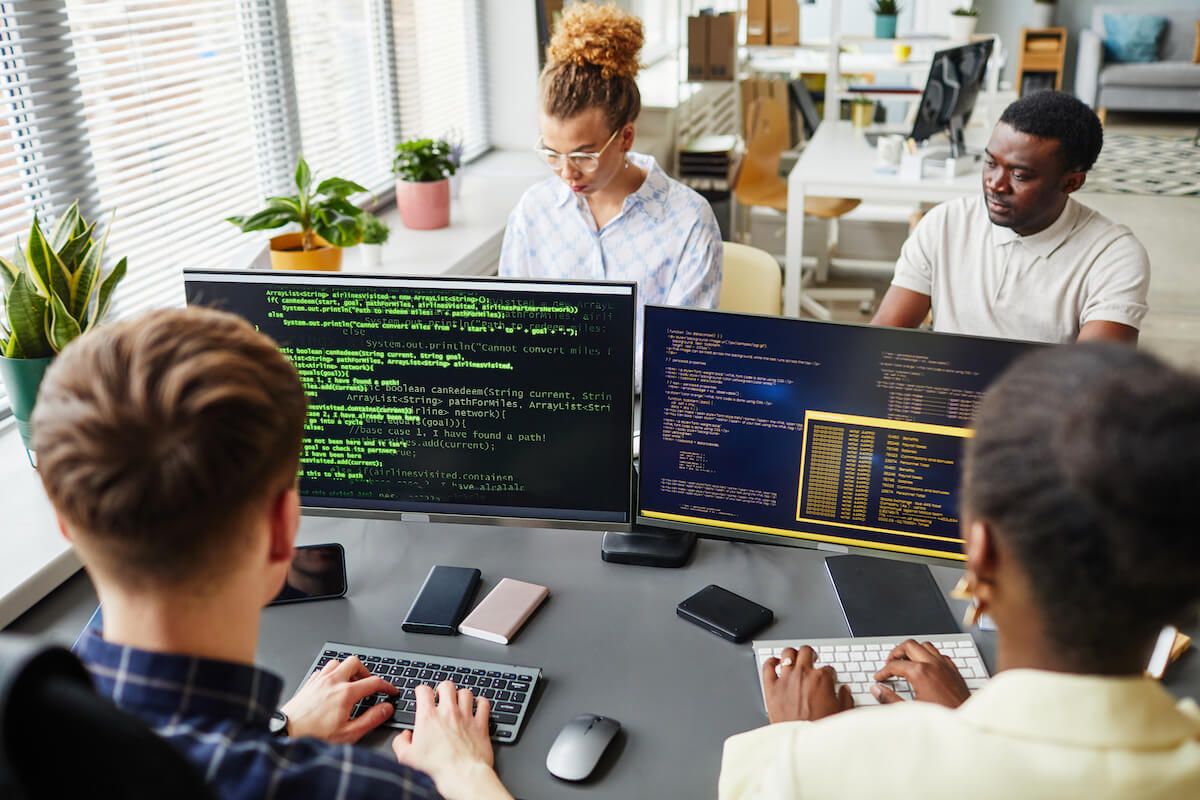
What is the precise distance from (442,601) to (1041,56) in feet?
31.7

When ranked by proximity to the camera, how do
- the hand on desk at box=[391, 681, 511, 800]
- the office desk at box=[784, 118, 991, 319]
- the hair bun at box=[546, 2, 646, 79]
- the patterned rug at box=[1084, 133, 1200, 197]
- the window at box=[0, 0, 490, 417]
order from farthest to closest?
the patterned rug at box=[1084, 133, 1200, 197]
the office desk at box=[784, 118, 991, 319]
the hair bun at box=[546, 2, 646, 79]
the window at box=[0, 0, 490, 417]
the hand on desk at box=[391, 681, 511, 800]

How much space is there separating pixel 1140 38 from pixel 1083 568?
9890mm

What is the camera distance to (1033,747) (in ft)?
2.50

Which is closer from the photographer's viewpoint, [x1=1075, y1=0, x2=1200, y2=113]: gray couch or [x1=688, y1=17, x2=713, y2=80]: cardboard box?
[x1=688, y1=17, x2=713, y2=80]: cardboard box

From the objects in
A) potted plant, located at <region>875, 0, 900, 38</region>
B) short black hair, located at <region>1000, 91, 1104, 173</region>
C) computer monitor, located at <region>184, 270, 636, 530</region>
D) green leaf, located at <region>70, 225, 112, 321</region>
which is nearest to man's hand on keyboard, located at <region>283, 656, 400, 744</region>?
computer monitor, located at <region>184, 270, 636, 530</region>

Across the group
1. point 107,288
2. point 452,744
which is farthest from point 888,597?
point 107,288

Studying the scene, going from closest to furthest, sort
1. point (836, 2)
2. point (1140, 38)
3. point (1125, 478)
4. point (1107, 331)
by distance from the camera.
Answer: point (1125, 478) → point (1107, 331) → point (836, 2) → point (1140, 38)

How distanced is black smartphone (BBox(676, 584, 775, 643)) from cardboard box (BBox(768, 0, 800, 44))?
4847 mm

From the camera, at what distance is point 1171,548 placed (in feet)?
2.29

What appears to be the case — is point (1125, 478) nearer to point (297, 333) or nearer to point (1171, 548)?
point (1171, 548)

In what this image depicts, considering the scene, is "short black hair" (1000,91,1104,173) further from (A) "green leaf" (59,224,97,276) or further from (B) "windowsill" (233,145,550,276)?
(A) "green leaf" (59,224,97,276)

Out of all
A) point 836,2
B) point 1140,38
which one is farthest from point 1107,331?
point 1140,38

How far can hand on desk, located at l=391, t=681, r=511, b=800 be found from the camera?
1.12 m

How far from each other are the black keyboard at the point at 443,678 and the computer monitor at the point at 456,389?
0.74 ft
